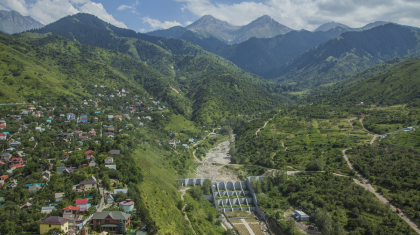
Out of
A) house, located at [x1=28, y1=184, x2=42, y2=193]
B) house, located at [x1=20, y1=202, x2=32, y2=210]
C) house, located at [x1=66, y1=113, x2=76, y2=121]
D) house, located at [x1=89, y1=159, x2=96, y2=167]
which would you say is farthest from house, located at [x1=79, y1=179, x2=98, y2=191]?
house, located at [x1=66, y1=113, x2=76, y2=121]

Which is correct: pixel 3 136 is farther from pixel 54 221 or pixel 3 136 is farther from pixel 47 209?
pixel 54 221

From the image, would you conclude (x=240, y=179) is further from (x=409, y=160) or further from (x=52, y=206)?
(x=52, y=206)

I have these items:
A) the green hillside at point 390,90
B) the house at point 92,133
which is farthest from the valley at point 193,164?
the house at point 92,133

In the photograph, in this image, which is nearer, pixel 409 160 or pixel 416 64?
pixel 409 160

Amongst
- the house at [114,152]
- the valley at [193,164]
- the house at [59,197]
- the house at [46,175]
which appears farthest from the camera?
the house at [114,152]

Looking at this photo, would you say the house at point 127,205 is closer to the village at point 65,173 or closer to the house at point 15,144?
the village at point 65,173

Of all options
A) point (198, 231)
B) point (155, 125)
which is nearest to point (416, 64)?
point (155, 125)

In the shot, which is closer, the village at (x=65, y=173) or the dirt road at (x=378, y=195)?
the village at (x=65, y=173)
